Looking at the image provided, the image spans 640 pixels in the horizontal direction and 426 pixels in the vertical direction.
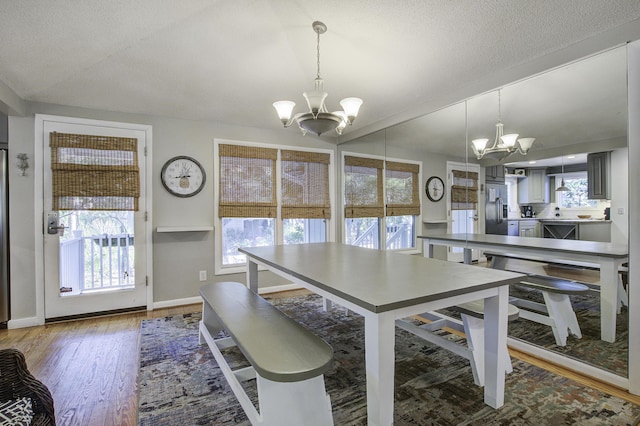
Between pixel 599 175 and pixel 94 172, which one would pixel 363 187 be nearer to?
pixel 599 175

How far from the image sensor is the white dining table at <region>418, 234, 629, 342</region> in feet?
6.64

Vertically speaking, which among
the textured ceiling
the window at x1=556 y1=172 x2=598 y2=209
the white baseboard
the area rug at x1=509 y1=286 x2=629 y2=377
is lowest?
the white baseboard

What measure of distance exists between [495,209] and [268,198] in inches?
107

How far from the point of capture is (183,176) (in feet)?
12.6

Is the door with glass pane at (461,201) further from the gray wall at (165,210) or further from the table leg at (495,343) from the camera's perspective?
the gray wall at (165,210)

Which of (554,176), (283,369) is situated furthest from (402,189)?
(283,369)

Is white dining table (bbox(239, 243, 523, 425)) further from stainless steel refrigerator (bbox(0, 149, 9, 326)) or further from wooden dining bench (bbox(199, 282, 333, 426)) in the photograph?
stainless steel refrigerator (bbox(0, 149, 9, 326))

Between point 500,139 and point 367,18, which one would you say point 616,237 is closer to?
point 500,139

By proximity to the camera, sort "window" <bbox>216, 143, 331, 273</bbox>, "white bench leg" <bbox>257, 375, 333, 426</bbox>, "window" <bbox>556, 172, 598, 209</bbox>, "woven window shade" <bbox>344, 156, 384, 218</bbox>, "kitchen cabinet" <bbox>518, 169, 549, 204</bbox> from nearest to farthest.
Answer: "white bench leg" <bbox>257, 375, 333, 426</bbox>, "window" <bbox>556, 172, 598, 209</bbox>, "kitchen cabinet" <bbox>518, 169, 549, 204</bbox>, "window" <bbox>216, 143, 331, 273</bbox>, "woven window shade" <bbox>344, 156, 384, 218</bbox>

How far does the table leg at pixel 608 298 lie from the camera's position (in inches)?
79.7

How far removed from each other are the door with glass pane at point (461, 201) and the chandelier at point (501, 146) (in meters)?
0.16

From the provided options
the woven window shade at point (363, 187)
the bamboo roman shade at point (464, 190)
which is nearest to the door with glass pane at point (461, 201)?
the bamboo roman shade at point (464, 190)

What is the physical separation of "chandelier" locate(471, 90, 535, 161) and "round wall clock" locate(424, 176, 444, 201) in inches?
22.1

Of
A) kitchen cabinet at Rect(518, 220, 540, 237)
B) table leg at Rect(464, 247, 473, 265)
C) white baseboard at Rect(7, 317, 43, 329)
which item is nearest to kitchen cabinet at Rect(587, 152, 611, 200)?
kitchen cabinet at Rect(518, 220, 540, 237)
